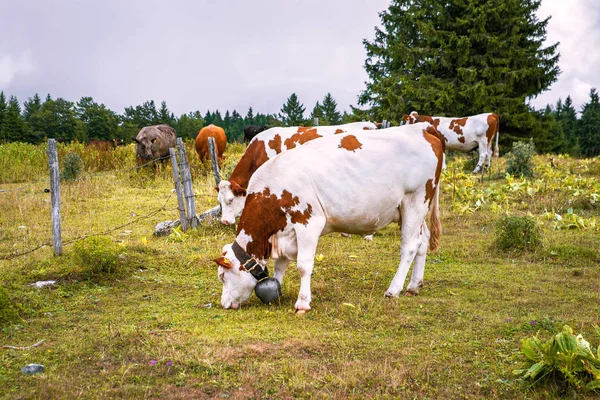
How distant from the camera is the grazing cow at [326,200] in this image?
5.69 metres

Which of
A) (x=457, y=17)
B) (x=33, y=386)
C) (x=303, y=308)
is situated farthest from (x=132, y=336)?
(x=457, y=17)

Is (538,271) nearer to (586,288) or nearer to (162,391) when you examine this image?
(586,288)

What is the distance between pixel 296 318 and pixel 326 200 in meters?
1.34

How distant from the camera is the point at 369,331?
498 centimetres

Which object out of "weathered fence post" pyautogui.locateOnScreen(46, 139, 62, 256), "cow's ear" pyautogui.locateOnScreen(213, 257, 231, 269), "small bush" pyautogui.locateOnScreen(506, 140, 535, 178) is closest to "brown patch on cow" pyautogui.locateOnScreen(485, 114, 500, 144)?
"small bush" pyautogui.locateOnScreen(506, 140, 535, 178)

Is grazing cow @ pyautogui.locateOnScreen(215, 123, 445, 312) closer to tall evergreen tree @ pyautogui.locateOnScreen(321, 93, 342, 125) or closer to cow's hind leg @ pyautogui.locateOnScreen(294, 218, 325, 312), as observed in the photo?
cow's hind leg @ pyautogui.locateOnScreen(294, 218, 325, 312)

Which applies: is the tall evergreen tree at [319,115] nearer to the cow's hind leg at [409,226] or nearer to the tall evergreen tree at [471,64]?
the tall evergreen tree at [471,64]

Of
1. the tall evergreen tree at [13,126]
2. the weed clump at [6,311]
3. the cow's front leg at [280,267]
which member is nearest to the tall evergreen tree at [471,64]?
the cow's front leg at [280,267]

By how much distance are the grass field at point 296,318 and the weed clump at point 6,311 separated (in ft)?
0.25

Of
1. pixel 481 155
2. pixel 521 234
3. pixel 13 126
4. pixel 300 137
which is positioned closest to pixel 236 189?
pixel 300 137

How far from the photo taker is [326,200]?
5.80 meters

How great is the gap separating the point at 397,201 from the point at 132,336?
3221mm

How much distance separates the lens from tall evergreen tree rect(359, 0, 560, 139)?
2400 centimetres

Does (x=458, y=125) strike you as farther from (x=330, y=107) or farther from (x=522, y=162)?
(x=330, y=107)
